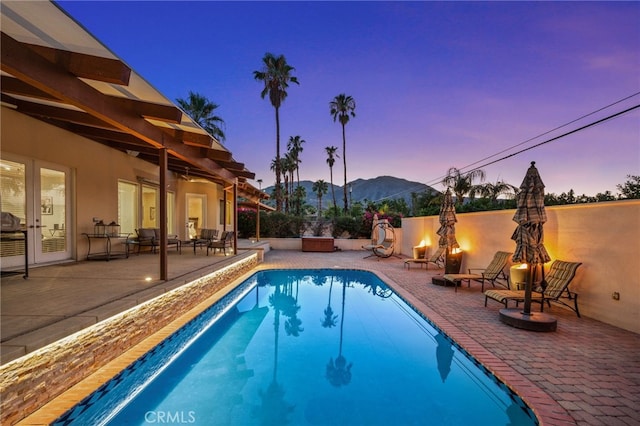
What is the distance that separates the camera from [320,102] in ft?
67.1

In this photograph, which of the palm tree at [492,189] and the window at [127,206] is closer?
the window at [127,206]

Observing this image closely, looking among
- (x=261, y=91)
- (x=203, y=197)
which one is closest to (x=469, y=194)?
(x=261, y=91)

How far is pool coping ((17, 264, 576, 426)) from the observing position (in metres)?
2.57

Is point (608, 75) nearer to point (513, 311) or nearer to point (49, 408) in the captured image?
point (513, 311)

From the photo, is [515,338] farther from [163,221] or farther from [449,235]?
[163,221]

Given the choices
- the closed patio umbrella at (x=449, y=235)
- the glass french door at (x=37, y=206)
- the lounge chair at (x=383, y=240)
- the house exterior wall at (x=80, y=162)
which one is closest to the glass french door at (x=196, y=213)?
the house exterior wall at (x=80, y=162)

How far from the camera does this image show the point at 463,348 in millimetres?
4082

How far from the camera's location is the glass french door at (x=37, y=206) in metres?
5.71

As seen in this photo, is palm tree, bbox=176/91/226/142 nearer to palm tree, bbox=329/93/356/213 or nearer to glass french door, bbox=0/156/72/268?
palm tree, bbox=329/93/356/213

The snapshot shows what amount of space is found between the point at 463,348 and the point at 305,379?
224 cm

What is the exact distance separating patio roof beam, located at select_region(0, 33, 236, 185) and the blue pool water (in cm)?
313

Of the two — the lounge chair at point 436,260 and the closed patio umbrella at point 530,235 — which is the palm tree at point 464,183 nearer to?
the lounge chair at point 436,260

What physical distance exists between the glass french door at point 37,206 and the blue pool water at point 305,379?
406 centimetres

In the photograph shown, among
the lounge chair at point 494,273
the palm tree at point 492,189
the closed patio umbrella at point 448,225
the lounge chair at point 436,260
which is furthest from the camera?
the palm tree at point 492,189
